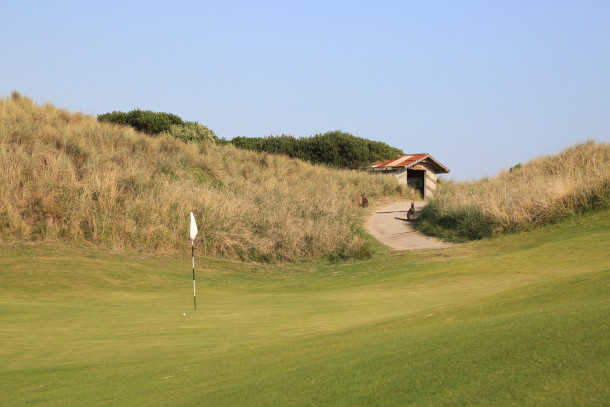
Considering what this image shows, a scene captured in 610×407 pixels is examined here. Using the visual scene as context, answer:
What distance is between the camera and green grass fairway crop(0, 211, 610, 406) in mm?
4410

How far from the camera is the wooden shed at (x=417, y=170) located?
5800 centimetres

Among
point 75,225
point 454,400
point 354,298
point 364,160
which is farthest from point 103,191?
point 364,160

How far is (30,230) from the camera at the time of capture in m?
23.4

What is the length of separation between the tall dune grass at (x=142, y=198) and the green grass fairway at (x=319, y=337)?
4.41 m

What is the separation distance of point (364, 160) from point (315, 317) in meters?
60.4

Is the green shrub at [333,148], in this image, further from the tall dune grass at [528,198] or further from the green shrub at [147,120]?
the tall dune grass at [528,198]

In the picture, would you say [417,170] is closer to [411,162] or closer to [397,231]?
[411,162]

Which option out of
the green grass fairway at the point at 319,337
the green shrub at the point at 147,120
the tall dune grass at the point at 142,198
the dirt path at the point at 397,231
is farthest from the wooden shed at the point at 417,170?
the green grass fairway at the point at 319,337

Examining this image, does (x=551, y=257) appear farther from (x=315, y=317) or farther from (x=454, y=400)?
(x=454, y=400)

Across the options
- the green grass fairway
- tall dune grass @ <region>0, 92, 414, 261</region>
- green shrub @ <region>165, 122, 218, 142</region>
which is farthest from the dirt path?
green shrub @ <region>165, 122, 218, 142</region>

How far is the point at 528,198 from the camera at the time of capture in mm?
Result: 30953

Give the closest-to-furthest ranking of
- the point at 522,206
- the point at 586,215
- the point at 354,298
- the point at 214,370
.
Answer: the point at 214,370, the point at 354,298, the point at 586,215, the point at 522,206

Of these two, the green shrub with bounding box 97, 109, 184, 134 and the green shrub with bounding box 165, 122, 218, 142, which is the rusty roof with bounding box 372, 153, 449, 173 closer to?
the green shrub with bounding box 165, 122, 218, 142

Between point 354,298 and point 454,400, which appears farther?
point 354,298
